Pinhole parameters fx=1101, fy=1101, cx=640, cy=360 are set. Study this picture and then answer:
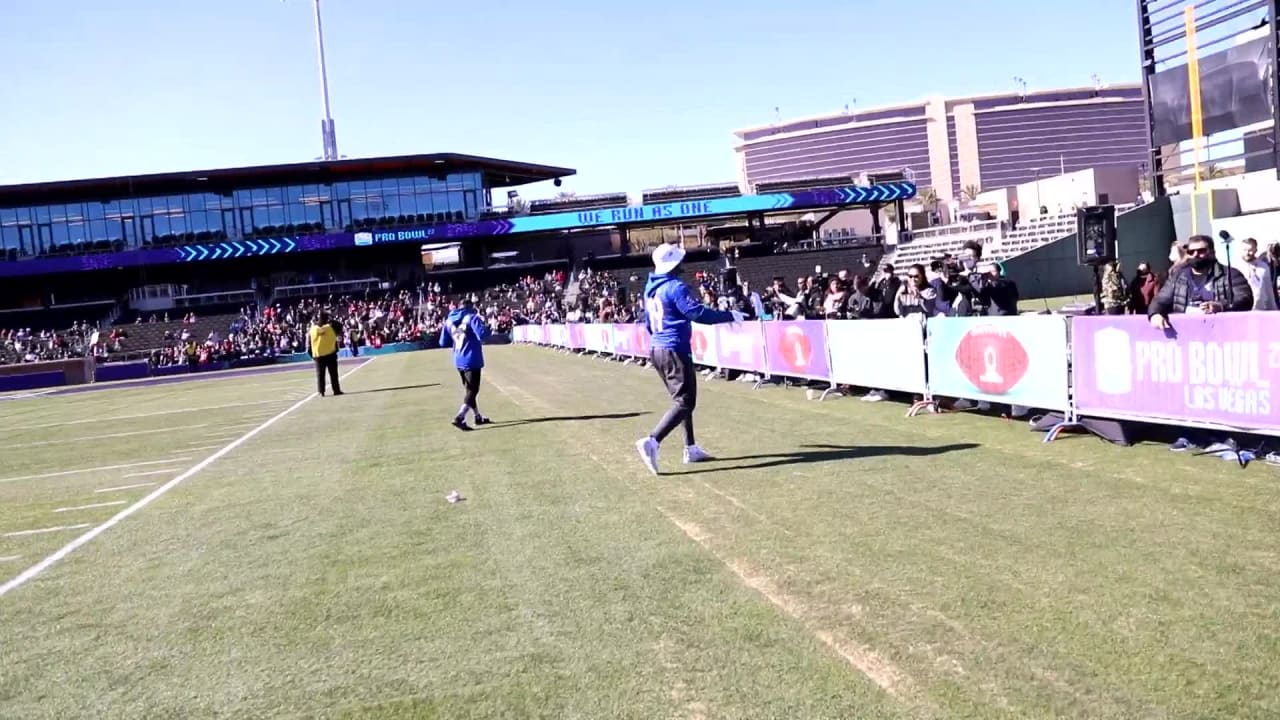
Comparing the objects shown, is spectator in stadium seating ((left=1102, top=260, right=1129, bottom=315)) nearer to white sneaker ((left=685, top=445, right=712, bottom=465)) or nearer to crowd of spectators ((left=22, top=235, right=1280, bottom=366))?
crowd of spectators ((left=22, top=235, right=1280, bottom=366))

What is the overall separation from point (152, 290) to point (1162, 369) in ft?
249

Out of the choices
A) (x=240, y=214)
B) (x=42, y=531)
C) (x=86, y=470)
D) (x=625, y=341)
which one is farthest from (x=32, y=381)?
(x=42, y=531)

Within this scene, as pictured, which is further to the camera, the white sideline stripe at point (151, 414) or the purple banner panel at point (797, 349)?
the white sideline stripe at point (151, 414)

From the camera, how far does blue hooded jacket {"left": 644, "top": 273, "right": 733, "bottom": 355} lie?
9180mm

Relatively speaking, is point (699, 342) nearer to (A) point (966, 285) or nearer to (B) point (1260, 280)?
(A) point (966, 285)

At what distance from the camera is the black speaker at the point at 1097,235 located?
15.7 m

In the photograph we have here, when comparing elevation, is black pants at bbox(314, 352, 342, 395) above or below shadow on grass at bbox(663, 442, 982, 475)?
above

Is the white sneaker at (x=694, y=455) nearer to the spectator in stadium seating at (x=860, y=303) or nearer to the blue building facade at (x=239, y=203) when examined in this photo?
the spectator in stadium seating at (x=860, y=303)

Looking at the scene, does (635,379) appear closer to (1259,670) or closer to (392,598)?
(392,598)

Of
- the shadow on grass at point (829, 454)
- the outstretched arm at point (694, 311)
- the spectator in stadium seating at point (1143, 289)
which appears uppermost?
the outstretched arm at point (694, 311)

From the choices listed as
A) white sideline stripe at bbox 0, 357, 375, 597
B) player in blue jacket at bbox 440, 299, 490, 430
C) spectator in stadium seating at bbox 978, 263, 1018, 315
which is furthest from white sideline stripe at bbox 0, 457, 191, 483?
spectator in stadium seating at bbox 978, 263, 1018, 315

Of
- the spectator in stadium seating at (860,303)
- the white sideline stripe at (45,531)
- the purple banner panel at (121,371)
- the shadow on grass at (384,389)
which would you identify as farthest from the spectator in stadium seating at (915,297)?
the purple banner panel at (121,371)

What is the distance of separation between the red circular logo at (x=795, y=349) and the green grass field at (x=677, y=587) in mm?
5755

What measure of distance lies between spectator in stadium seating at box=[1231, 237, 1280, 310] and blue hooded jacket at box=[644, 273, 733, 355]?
4.98 metres
